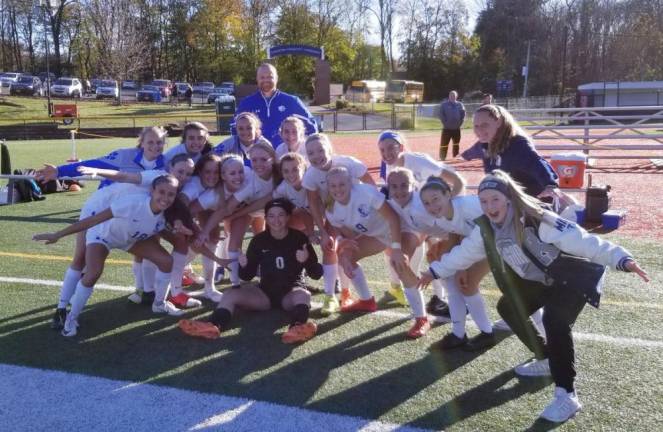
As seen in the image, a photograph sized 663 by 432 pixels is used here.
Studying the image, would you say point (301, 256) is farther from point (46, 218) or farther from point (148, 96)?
point (148, 96)

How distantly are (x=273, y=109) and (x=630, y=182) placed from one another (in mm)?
8838

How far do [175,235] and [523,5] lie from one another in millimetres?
70312

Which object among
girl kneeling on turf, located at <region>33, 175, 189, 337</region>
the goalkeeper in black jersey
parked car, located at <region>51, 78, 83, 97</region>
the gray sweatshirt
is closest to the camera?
girl kneeling on turf, located at <region>33, 175, 189, 337</region>

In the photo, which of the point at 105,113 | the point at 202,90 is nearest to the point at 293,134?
the point at 105,113

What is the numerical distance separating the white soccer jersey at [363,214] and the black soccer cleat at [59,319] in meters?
2.22

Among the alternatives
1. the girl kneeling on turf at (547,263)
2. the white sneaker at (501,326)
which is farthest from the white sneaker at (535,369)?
the white sneaker at (501,326)

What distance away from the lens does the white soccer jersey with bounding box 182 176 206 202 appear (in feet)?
16.5

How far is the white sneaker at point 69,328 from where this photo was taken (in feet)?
14.4

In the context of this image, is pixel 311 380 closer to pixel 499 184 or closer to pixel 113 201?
pixel 499 184

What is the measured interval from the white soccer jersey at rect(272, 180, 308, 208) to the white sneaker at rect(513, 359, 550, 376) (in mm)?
2286

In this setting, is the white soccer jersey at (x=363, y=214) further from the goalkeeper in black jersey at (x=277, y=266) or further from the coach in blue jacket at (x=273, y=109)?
the coach in blue jacket at (x=273, y=109)

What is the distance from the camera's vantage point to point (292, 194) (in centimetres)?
509

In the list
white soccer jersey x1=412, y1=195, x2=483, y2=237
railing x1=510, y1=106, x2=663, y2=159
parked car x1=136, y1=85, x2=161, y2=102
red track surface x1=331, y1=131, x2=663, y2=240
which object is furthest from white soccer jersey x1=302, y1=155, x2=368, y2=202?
parked car x1=136, y1=85, x2=161, y2=102

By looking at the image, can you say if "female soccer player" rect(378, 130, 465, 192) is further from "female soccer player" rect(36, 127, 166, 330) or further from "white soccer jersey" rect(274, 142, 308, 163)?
"female soccer player" rect(36, 127, 166, 330)
